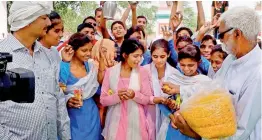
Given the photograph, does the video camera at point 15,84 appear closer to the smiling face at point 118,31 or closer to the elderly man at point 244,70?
the elderly man at point 244,70

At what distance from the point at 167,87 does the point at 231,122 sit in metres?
0.90

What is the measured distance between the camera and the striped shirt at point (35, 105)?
7.68 feet

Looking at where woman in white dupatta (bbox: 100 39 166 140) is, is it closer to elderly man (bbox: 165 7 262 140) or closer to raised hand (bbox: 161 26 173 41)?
raised hand (bbox: 161 26 173 41)

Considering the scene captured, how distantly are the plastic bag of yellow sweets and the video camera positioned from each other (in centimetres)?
83

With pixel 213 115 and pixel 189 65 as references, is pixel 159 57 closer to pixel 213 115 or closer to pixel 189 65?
pixel 189 65

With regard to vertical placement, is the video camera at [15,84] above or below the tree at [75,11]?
above

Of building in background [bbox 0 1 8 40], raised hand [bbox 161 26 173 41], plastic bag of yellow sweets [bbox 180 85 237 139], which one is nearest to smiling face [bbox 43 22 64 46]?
raised hand [bbox 161 26 173 41]

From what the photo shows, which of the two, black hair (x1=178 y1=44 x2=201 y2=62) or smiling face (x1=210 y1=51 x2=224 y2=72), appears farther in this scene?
smiling face (x1=210 y1=51 x2=224 y2=72)

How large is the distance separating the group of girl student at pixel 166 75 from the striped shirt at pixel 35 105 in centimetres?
85

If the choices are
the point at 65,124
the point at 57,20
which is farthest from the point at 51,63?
the point at 57,20

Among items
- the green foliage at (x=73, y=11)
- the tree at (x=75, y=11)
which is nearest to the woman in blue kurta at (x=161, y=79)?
the tree at (x=75, y=11)

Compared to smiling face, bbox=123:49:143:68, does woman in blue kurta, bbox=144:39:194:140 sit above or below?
below

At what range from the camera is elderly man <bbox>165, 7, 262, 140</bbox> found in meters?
2.12

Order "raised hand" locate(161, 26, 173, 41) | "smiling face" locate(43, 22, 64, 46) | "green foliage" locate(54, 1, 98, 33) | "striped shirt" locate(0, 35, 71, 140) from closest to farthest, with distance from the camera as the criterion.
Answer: "striped shirt" locate(0, 35, 71, 140) → "smiling face" locate(43, 22, 64, 46) → "raised hand" locate(161, 26, 173, 41) → "green foliage" locate(54, 1, 98, 33)
